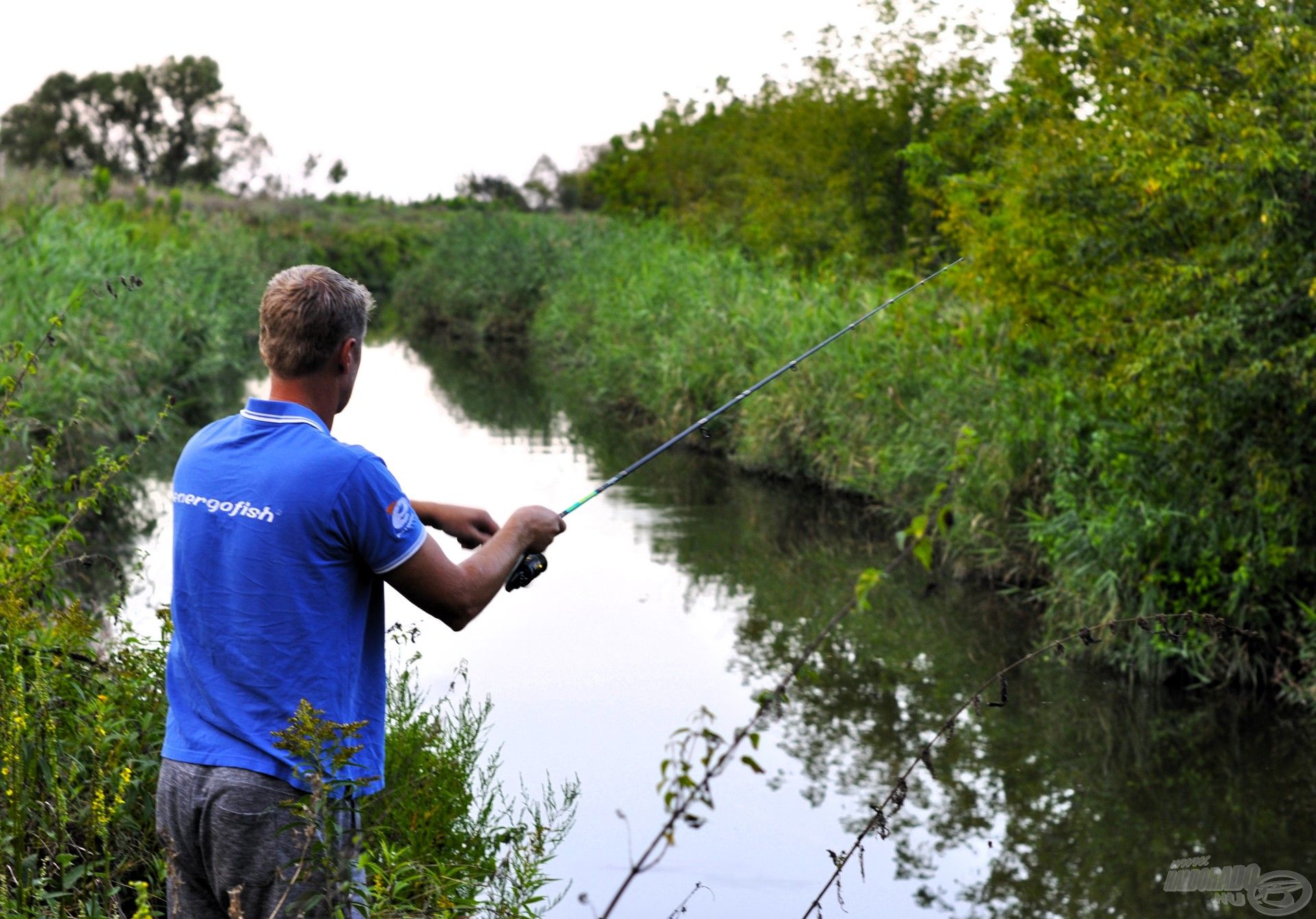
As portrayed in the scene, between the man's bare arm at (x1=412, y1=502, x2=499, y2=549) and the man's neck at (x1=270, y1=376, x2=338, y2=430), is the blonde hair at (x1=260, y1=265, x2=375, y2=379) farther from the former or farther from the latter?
the man's bare arm at (x1=412, y1=502, x2=499, y2=549)

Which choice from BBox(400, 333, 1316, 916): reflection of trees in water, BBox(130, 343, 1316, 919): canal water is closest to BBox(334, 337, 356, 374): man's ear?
BBox(130, 343, 1316, 919): canal water

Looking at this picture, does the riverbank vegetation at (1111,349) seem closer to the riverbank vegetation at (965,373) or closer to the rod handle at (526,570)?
the riverbank vegetation at (965,373)

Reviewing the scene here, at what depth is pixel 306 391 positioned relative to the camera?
9.07 ft

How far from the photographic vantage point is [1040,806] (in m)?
6.52

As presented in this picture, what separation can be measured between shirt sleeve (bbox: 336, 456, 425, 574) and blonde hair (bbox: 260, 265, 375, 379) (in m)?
0.24

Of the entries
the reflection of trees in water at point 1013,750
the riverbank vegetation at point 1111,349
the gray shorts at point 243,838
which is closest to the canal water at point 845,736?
the reflection of trees in water at point 1013,750

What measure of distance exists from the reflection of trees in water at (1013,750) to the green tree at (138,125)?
70.3m

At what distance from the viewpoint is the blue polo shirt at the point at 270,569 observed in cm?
262

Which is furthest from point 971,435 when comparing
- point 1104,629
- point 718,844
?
point 1104,629

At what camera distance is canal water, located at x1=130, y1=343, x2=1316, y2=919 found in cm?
586

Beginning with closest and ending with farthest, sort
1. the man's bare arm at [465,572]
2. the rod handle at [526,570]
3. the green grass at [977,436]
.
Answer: the man's bare arm at [465,572], the rod handle at [526,570], the green grass at [977,436]

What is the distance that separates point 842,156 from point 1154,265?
1219 cm

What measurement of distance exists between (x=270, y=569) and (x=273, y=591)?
4 centimetres

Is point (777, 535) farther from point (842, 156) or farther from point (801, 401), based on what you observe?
point (842, 156)
